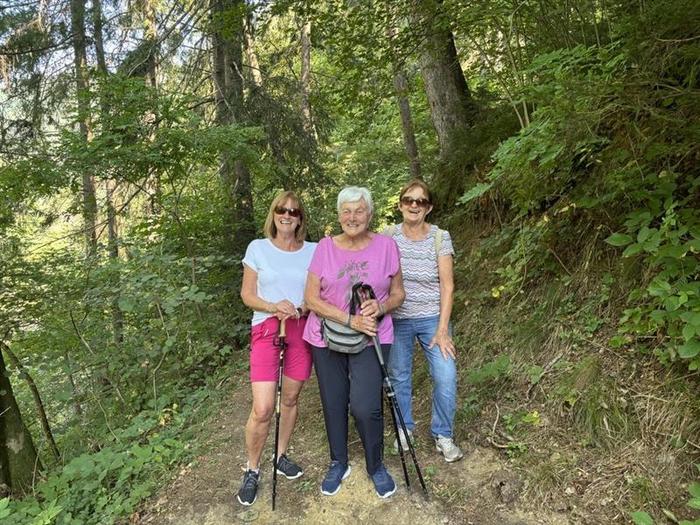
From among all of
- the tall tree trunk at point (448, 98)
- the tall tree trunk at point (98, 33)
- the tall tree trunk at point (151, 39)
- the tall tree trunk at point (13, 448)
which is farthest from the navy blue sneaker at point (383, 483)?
the tall tree trunk at point (98, 33)

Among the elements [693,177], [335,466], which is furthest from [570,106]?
[335,466]

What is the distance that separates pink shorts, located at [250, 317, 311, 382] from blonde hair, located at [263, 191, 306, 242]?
571 millimetres

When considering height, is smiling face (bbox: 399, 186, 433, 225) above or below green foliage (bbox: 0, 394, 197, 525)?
above

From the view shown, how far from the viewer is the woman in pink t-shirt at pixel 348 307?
2.85 metres

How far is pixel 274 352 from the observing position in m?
3.08

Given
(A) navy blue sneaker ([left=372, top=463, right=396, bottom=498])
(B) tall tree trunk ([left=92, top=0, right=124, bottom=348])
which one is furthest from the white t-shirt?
(B) tall tree trunk ([left=92, top=0, right=124, bottom=348])

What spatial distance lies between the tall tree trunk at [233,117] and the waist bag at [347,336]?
18.1ft

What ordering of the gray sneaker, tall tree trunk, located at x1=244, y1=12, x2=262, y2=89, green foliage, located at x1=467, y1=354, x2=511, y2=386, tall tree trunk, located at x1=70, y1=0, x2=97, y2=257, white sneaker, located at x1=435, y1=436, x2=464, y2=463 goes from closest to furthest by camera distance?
white sneaker, located at x1=435, y1=436, x2=464, y2=463 → the gray sneaker → green foliage, located at x1=467, y1=354, x2=511, y2=386 → tall tree trunk, located at x1=70, y1=0, x2=97, y2=257 → tall tree trunk, located at x1=244, y1=12, x2=262, y2=89

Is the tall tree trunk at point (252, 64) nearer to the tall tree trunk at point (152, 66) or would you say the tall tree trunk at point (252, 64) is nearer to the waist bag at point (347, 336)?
the tall tree trunk at point (152, 66)

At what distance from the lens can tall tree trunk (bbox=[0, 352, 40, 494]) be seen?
4.91 meters

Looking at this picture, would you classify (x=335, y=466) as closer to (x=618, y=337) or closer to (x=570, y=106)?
(x=618, y=337)

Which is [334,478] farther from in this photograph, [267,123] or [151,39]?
[151,39]

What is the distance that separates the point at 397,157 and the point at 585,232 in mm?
8280

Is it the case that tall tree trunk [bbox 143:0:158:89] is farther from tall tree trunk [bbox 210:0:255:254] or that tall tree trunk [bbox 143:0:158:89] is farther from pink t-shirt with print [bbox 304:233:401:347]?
pink t-shirt with print [bbox 304:233:401:347]
